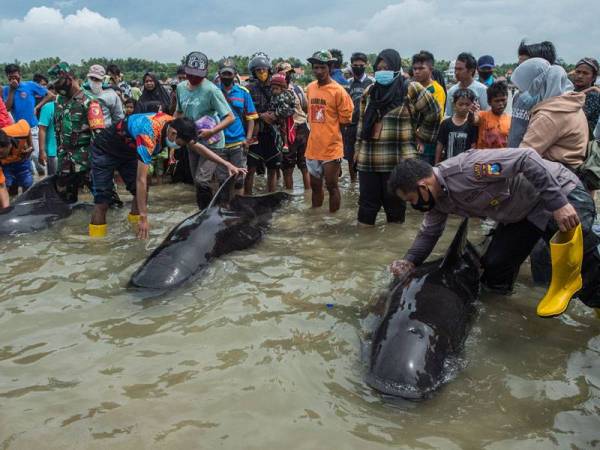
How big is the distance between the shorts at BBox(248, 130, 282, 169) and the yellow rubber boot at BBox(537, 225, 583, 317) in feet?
18.7

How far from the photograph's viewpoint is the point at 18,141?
7.71 meters

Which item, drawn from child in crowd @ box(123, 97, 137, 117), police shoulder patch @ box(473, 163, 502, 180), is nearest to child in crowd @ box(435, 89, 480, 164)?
police shoulder patch @ box(473, 163, 502, 180)

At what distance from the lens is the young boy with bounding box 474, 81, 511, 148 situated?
655 centimetres

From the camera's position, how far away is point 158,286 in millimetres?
4855

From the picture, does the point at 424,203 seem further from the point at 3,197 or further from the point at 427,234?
the point at 3,197

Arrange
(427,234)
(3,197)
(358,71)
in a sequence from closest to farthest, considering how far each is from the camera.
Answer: (427,234), (3,197), (358,71)

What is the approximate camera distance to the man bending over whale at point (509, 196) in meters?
3.77

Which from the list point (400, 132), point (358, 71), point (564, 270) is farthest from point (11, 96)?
point (564, 270)

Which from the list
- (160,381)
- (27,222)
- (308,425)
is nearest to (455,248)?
(308,425)

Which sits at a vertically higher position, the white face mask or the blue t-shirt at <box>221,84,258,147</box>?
the white face mask

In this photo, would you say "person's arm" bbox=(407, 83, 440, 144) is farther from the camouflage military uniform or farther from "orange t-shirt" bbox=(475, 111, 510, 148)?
the camouflage military uniform

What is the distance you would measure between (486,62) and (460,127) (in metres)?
2.76

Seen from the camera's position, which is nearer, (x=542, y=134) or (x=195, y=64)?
(x=542, y=134)

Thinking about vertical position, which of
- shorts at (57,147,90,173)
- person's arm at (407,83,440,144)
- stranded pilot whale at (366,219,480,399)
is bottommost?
stranded pilot whale at (366,219,480,399)
